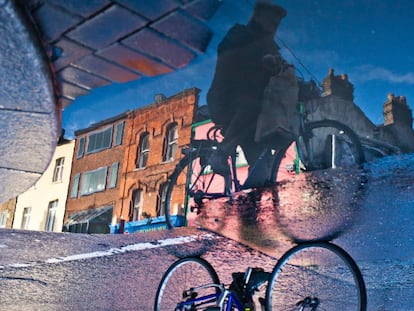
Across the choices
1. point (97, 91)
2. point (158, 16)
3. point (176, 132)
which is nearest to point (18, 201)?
point (176, 132)

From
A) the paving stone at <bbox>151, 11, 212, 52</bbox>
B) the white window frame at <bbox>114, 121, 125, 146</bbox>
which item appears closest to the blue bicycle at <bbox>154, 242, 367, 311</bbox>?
the white window frame at <bbox>114, 121, 125, 146</bbox>

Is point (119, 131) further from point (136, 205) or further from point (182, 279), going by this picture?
point (182, 279)

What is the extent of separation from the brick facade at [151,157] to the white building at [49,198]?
1.25 feet

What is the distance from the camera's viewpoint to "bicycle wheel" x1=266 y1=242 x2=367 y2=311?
306cm

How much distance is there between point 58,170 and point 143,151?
1.95ft

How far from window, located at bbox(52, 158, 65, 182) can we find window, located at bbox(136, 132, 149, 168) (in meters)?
0.50

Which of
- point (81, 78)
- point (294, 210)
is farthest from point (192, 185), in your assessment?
point (81, 78)

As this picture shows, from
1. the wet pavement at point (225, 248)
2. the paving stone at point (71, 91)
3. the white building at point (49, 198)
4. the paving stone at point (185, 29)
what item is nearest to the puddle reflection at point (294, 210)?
the wet pavement at point (225, 248)

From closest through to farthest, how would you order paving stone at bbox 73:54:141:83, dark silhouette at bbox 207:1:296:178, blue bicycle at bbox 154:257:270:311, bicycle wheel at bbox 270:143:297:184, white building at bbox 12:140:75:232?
paving stone at bbox 73:54:141:83, dark silhouette at bbox 207:1:296:178, white building at bbox 12:140:75:232, bicycle wheel at bbox 270:143:297:184, blue bicycle at bbox 154:257:270:311

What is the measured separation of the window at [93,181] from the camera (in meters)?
2.92

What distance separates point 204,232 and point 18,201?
1431 millimetres

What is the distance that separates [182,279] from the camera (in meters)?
4.25

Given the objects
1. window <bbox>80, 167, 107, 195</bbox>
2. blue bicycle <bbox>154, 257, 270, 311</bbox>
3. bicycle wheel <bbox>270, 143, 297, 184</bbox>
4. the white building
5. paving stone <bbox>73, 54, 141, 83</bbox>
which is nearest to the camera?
paving stone <bbox>73, 54, 141, 83</bbox>

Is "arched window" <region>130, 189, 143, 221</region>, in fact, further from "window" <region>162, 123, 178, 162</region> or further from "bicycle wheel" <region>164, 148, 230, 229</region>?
"window" <region>162, 123, 178, 162</region>
